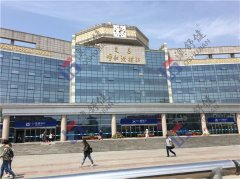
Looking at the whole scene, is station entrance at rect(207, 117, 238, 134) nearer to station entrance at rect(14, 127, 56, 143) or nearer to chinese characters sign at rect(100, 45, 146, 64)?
chinese characters sign at rect(100, 45, 146, 64)

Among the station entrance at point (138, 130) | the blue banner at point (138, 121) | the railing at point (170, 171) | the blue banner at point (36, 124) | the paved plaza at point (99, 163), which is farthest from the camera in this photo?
the station entrance at point (138, 130)

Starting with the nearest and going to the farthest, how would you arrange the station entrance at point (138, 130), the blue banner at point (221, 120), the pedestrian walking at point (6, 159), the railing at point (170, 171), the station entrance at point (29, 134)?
the railing at point (170, 171) → the pedestrian walking at point (6, 159) → the station entrance at point (29, 134) → the station entrance at point (138, 130) → the blue banner at point (221, 120)

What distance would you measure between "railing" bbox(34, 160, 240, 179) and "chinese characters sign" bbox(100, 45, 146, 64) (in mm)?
45433

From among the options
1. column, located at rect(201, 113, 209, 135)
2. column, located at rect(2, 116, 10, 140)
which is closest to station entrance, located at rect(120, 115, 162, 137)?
column, located at rect(201, 113, 209, 135)

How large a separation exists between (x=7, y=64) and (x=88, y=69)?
1553 centimetres

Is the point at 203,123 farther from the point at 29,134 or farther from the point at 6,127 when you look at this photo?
the point at 6,127

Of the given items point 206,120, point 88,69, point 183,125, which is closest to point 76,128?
point 88,69

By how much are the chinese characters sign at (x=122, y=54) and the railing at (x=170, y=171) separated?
45433 millimetres

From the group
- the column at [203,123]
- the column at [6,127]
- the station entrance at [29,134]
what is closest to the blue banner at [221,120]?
the column at [203,123]

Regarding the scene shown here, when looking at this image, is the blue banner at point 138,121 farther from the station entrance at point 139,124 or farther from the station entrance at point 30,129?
the station entrance at point 30,129

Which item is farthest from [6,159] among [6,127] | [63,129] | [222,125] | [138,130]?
[222,125]

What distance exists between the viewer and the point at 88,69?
149 feet

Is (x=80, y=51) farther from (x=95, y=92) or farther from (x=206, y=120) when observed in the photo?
(x=206, y=120)

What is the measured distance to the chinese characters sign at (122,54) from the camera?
47062 mm
